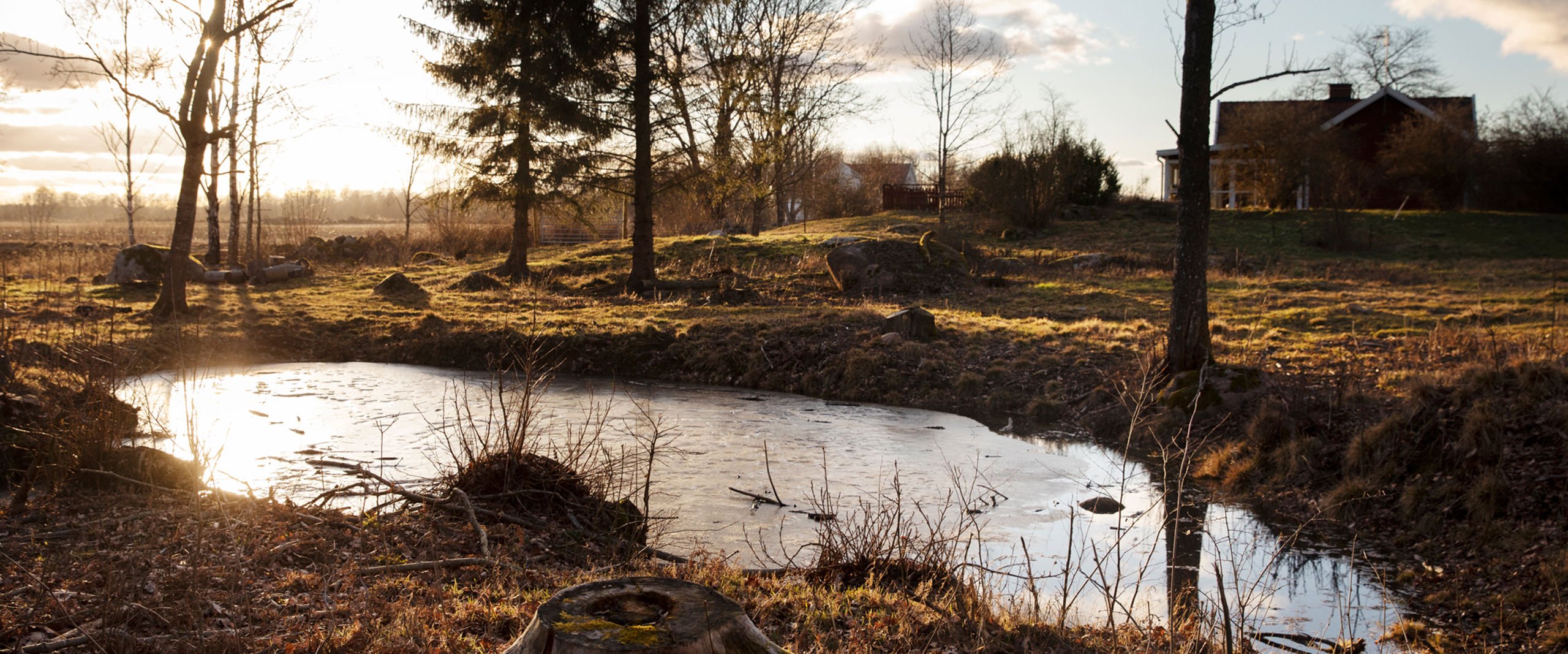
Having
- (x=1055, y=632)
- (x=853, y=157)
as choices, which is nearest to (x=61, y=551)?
(x=1055, y=632)

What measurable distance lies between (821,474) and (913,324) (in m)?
5.54

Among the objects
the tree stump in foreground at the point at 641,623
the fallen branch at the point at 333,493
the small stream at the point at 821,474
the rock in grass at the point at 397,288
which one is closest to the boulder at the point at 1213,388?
the small stream at the point at 821,474

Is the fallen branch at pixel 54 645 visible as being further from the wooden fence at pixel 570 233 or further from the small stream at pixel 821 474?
the wooden fence at pixel 570 233

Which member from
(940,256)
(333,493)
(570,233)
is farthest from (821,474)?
(570,233)

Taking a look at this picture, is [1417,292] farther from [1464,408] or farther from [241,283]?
[241,283]

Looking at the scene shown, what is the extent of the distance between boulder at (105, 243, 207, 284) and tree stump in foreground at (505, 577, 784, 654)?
20556mm

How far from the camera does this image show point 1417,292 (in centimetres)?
1706

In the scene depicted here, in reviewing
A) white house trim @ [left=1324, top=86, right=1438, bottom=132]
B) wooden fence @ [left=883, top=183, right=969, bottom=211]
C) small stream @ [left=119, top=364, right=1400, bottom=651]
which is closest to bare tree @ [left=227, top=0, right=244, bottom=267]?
small stream @ [left=119, top=364, right=1400, bottom=651]

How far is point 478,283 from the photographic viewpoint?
21.2 meters

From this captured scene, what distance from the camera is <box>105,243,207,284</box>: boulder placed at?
19.6 m

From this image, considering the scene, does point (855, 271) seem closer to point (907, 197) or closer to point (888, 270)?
point (888, 270)

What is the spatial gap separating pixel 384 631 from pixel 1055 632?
2945mm

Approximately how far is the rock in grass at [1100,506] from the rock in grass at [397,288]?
15.4m

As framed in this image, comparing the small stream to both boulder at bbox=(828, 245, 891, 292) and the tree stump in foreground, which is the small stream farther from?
boulder at bbox=(828, 245, 891, 292)
